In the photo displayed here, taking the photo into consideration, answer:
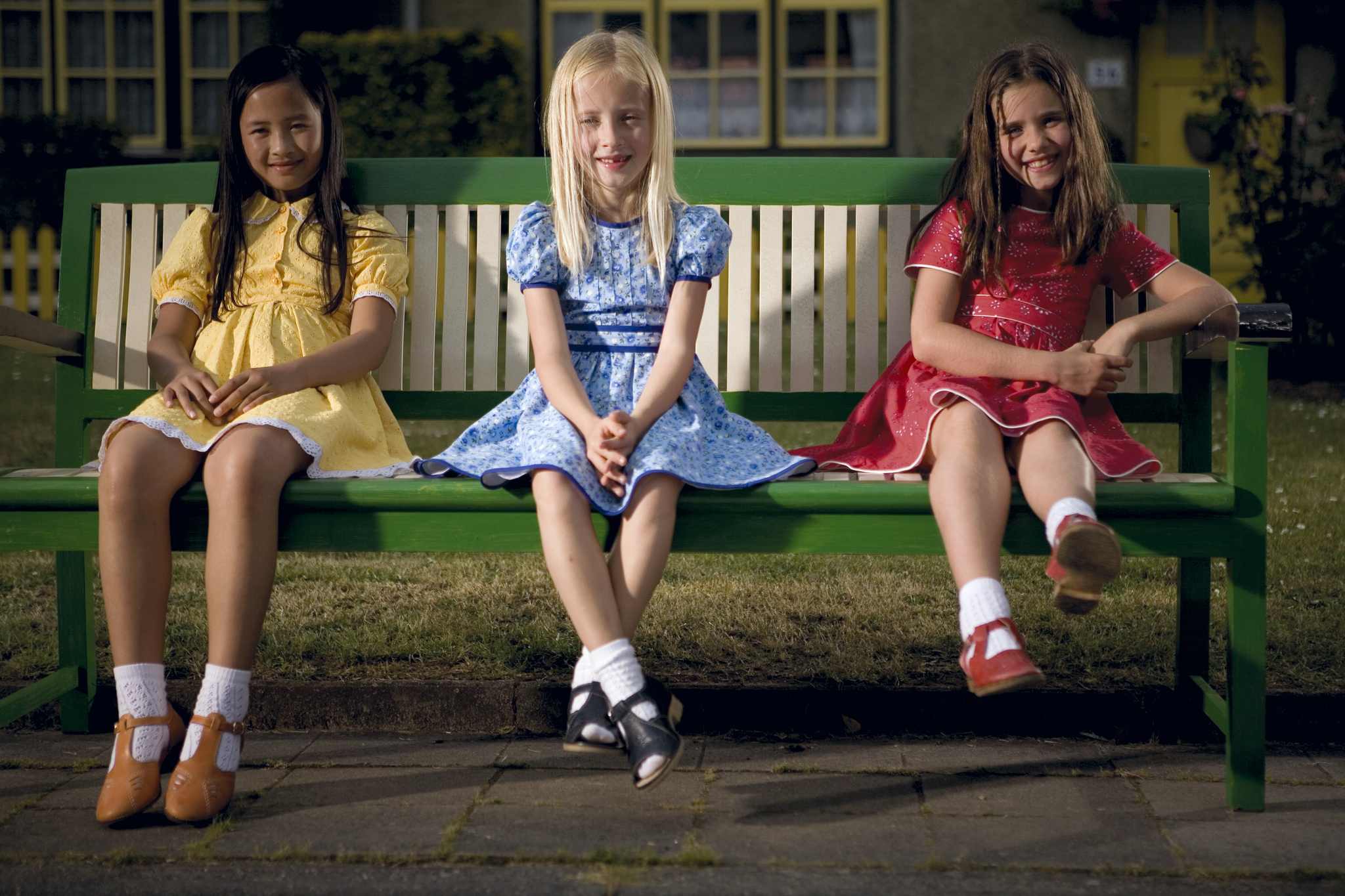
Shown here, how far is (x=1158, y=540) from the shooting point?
94.0 inches

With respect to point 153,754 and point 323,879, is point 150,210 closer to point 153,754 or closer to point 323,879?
point 153,754

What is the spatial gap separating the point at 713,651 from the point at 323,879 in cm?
131

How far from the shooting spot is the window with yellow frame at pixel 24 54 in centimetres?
1330

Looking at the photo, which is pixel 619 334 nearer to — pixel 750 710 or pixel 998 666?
pixel 750 710

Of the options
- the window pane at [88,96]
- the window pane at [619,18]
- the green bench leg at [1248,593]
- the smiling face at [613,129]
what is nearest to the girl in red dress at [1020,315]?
the green bench leg at [1248,593]

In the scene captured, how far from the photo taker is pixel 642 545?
2332 mm

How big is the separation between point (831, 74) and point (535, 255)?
11101 millimetres

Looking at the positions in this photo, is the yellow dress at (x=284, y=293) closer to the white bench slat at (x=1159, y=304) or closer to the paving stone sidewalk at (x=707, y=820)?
the paving stone sidewalk at (x=707, y=820)

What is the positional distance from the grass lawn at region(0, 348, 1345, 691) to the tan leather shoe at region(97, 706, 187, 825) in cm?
72

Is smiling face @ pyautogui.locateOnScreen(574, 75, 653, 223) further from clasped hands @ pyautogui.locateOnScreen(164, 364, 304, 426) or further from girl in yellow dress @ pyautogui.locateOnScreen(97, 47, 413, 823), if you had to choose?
clasped hands @ pyautogui.locateOnScreen(164, 364, 304, 426)

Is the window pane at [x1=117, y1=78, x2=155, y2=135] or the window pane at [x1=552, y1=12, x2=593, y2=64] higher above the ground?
the window pane at [x1=552, y1=12, x2=593, y2=64]

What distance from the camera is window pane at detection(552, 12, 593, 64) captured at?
43.3ft

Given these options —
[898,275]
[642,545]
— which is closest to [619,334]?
[642,545]

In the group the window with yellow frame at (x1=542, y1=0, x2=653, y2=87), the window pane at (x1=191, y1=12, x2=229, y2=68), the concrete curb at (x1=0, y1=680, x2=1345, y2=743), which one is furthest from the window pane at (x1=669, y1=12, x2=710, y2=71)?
the concrete curb at (x1=0, y1=680, x2=1345, y2=743)
